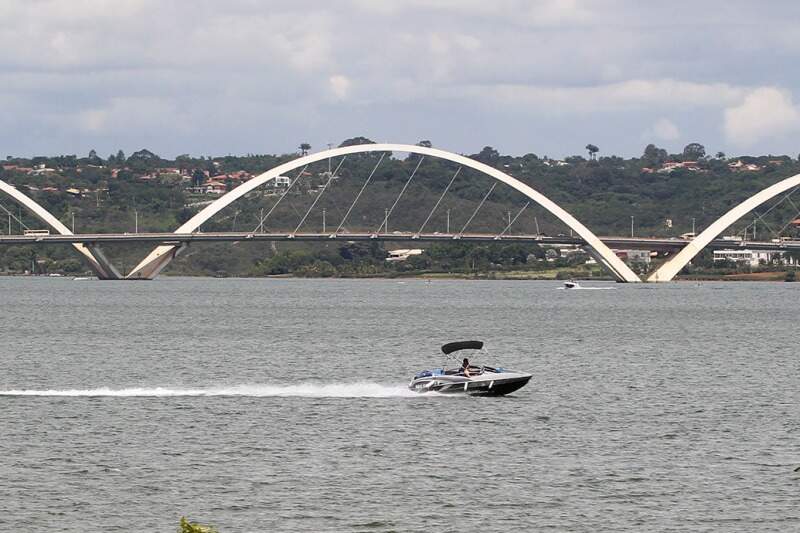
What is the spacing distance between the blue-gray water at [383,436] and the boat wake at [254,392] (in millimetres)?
151

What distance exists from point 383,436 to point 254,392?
13245 mm

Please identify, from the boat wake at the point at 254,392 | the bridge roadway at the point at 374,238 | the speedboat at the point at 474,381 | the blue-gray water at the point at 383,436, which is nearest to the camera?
the blue-gray water at the point at 383,436

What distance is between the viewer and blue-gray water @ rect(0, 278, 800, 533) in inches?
1475

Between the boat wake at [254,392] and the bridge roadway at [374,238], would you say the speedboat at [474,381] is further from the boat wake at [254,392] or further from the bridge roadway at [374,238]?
the bridge roadway at [374,238]

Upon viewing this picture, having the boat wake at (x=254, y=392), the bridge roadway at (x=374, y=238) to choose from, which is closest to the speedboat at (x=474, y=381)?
the boat wake at (x=254, y=392)

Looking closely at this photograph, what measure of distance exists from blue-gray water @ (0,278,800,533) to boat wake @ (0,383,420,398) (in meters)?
0.15

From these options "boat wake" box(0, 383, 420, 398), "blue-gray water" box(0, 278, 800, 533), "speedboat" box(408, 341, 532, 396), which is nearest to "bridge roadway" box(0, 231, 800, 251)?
"blue-gray water" box(0, 278, 800, 533)

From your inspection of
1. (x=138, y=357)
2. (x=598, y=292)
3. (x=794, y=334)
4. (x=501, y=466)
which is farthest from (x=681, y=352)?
(x=598, y=292)

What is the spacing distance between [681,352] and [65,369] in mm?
34495

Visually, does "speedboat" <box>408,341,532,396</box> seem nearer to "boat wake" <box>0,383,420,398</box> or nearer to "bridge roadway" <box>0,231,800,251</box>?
"boat wake" <box>0,383,420,398</box>

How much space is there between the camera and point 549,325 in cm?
11638

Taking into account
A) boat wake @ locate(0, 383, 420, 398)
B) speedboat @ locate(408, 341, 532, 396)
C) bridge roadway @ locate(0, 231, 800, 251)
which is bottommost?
boat wake @ locate(0, 383, 420, 398)

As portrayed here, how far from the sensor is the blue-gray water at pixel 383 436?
3747 centimetres

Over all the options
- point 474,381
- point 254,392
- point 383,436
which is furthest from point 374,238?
point 383,436
